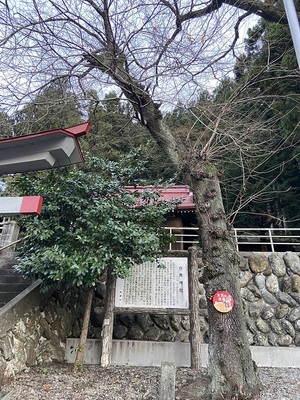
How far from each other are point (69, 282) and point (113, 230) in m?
1.05

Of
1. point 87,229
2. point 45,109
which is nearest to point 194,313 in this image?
point 87,229

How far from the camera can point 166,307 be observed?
5027 mm

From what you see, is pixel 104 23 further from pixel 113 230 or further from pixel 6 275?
pixel 6 275

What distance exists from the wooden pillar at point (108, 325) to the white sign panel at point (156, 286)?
116mm

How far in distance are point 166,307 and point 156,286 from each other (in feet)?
1.40

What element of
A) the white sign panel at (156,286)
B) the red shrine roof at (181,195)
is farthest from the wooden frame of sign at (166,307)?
the red shrine roof at (181,195)

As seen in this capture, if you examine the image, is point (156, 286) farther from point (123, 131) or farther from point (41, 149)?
point (123, 131)

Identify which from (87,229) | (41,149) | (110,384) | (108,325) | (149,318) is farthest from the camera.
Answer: (149,318)

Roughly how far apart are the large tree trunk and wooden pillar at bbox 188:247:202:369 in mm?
1481

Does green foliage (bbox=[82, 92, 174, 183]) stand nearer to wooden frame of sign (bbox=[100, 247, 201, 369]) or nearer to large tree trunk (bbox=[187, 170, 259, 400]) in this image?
large tree trunk (bbox=[187, 170, 259, 400])

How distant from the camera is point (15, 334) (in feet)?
12.9

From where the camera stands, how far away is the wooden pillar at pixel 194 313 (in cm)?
465

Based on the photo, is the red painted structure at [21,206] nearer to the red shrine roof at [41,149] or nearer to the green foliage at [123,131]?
the red shrine roof at [41,149]

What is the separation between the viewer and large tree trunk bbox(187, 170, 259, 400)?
311 centimetres
